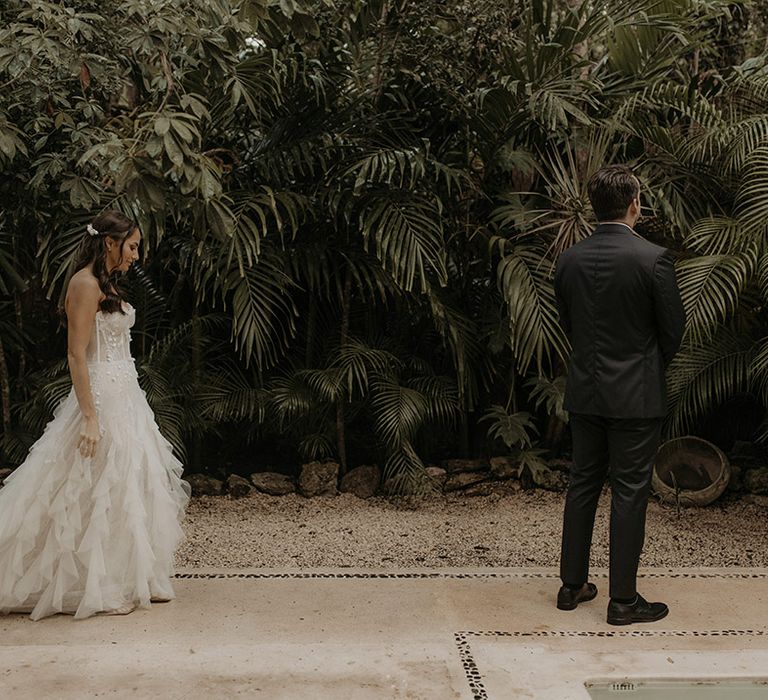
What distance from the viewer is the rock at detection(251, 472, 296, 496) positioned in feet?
19.8

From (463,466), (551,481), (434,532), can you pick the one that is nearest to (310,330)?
(463,466)

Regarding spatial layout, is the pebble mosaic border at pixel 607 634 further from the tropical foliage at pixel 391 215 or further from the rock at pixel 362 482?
the rock at pixel 362 482

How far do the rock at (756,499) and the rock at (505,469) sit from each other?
140cm

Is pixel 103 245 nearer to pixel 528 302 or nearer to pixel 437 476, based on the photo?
pixel 528 302

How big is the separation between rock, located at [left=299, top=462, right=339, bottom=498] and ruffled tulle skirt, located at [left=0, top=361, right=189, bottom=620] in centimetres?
201

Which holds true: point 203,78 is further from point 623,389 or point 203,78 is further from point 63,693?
point 63,693

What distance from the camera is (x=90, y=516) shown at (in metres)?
3.86

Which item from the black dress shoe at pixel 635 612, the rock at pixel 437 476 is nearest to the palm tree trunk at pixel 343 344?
the rock at pixel 437 476

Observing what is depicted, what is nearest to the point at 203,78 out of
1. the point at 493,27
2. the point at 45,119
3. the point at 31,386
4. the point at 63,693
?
the point at 45,119

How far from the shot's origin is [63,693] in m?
3.10

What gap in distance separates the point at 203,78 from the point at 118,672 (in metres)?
3.44

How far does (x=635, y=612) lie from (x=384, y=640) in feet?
3.39

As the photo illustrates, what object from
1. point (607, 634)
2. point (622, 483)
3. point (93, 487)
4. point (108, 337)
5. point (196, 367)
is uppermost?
point (108, 337)

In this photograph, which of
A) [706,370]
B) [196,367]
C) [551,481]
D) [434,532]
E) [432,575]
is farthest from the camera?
[551,481]
